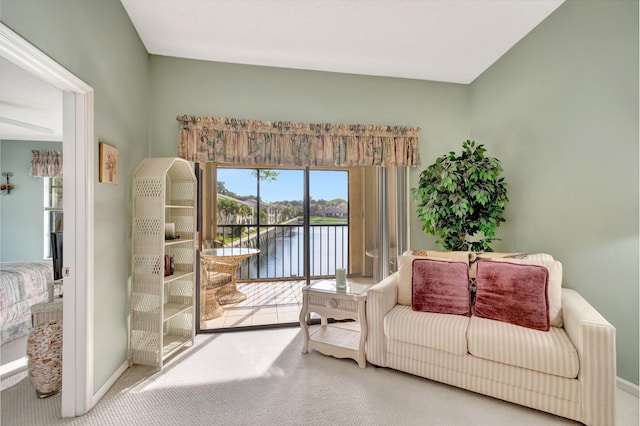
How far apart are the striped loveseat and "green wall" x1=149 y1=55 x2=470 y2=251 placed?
1496mm

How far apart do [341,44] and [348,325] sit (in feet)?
9.28

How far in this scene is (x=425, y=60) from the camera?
3.04m

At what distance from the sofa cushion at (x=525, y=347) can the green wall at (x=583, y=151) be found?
580 mm

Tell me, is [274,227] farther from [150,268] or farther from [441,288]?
[441,288]

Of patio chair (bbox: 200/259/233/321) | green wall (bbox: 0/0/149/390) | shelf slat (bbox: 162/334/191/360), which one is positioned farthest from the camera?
patio chair (bbox: 200/259/233/321)

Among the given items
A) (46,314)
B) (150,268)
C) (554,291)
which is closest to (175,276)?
(150,268)

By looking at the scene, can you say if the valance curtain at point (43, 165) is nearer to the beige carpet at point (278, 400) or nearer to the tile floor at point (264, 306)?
the tile floor at point (264, 306)

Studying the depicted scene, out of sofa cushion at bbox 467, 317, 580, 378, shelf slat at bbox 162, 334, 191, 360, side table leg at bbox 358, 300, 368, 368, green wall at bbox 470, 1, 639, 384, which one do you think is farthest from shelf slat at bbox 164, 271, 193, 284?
green wall at bbox 470, 1, 639, 384

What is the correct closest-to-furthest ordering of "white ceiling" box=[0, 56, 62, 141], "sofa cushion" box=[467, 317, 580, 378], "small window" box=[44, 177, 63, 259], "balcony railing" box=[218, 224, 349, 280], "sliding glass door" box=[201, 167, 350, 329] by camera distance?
"sofa cushion" box=[467, 317, 580, 378] < "white ceiling" box=[0, 56, 62, 141] < "sliding glass door" box=[201, 167, 350, 329] < "balcony railing" box=[218, 224, 349, 280] < "small window" box=[44, 177, 63, 259]

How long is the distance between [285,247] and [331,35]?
8.52 ft

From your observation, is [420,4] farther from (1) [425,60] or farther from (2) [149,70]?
(2) [149,70]

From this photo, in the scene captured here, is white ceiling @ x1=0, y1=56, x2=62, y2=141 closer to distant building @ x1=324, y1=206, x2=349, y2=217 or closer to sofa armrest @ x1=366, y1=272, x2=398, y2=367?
distant building @ x1=324, y1=206, x2=349, y2=217

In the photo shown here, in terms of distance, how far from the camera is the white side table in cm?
234

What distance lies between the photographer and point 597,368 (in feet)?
5.19
